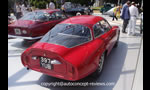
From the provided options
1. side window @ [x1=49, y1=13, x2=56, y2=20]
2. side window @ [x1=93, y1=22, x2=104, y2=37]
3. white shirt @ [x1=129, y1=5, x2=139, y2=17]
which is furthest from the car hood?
white shirt @ [x1=129, y1=5, x2=139, y2=17]

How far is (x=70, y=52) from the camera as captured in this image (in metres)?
2.71

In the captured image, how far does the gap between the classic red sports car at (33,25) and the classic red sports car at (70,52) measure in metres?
1.85

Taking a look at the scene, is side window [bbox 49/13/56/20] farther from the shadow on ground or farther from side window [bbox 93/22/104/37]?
the shadow on ground

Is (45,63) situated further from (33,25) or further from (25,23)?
(25,23)

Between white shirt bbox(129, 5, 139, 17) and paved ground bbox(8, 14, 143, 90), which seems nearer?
paved ground bbox(8, 14, 143, 90)

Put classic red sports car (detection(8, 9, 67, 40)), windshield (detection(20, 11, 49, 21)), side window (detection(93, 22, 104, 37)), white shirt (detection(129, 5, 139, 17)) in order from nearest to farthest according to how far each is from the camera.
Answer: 1. side window (detection(93, 22, 104, 37))
2. classic red sports car (detection(8, 9, 67, 40))
3. windshield (detection(20, 11, 49, 21))
4. white shirt (detection(129, 5, 139, 17))

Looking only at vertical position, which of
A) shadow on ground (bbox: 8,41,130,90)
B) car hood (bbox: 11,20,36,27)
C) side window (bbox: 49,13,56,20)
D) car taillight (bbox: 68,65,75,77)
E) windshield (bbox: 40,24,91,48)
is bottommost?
shadow on ground (bbox: 8,41,130,90)

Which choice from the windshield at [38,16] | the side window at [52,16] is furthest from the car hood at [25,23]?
the side window at [52,16]

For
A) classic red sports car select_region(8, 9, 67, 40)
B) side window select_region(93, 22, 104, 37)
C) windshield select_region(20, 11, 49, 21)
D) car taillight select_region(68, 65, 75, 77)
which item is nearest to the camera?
car taillight select_region(68, 65, 75, 77)

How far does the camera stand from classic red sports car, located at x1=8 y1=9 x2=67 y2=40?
511cm

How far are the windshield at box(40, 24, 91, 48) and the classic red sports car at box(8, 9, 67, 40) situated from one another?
1836 millimetres

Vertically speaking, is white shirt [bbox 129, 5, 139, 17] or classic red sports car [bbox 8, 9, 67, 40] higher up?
white shirt [bbox 129, 5, 139, 17]

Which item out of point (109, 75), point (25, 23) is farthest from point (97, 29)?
point (25, 23)
